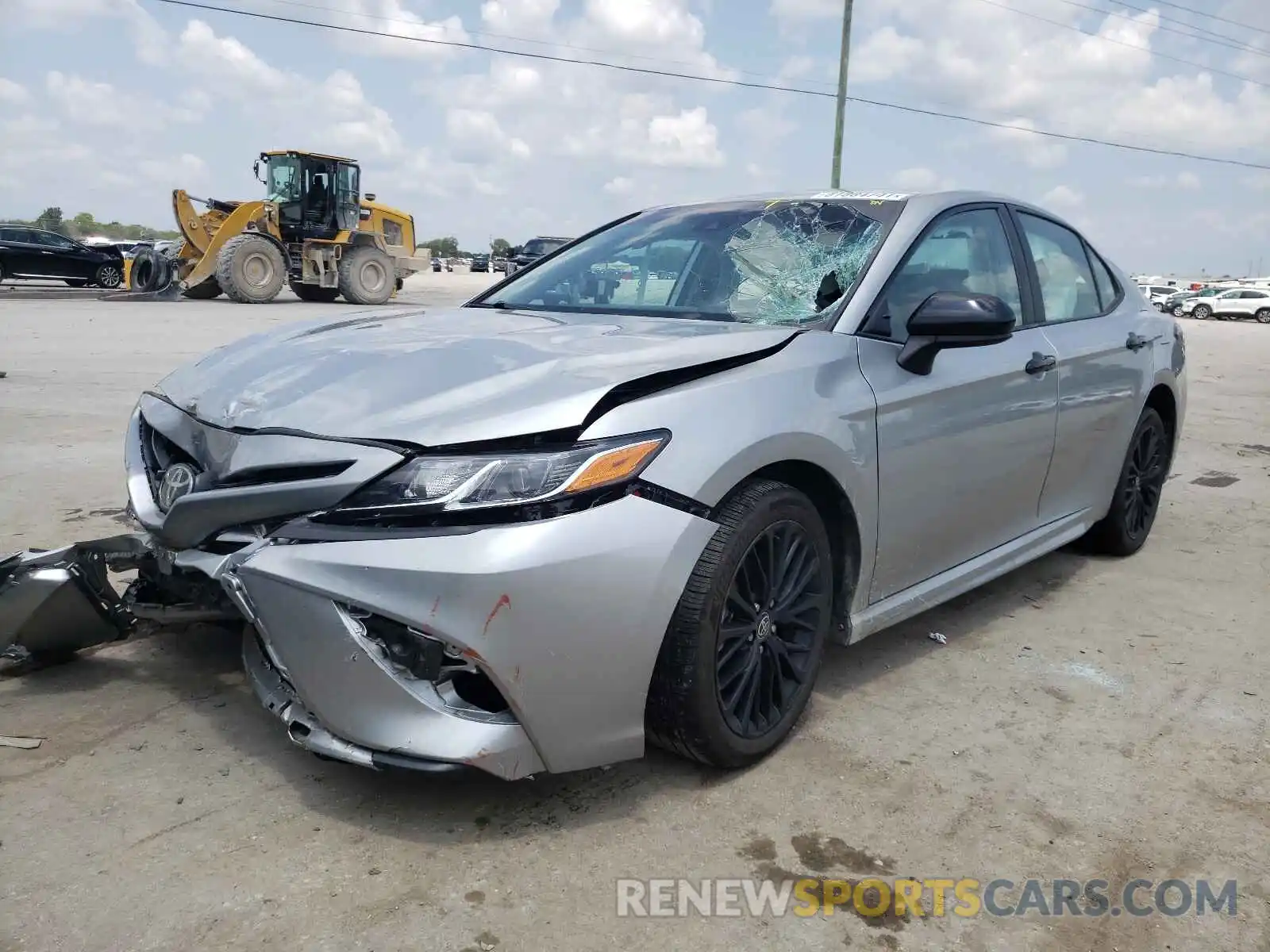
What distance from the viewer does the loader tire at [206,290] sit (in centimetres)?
2073

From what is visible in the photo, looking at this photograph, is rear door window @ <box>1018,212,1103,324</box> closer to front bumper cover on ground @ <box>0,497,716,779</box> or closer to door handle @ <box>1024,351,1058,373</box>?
door handle @ <box>1024,351,1058,373</box>

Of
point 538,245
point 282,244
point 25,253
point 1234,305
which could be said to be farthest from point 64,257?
point 1234,305

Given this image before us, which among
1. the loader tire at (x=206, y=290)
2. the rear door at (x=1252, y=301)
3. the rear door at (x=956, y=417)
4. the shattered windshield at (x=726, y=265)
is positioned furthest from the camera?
the rear door at (x=1252, y=301)

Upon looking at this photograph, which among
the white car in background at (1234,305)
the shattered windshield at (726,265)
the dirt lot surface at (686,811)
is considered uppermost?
the white car in background at (1234,305)

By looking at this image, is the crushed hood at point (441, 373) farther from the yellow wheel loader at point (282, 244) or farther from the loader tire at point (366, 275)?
the loader tire at point (366, 275)

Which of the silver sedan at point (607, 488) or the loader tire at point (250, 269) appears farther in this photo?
the loader tire at point (250, 269)

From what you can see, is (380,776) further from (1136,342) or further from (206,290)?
(206,290)

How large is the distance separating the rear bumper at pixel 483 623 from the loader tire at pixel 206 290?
2006 centimetres

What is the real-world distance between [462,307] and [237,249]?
1782cm

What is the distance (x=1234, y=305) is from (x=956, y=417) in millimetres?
45978

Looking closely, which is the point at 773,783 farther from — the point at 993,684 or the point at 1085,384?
the point at 1085,384

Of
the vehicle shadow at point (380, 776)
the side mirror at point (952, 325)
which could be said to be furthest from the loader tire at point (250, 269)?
the side mirror at point (952, 325)

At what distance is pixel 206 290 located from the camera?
21.1 metres

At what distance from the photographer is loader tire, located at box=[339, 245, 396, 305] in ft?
71.0
